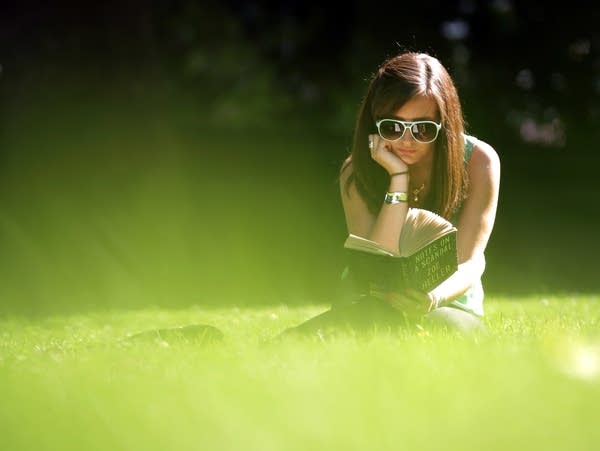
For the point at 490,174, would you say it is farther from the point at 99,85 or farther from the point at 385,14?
the point at 385,14

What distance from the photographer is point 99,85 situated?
12.1 m

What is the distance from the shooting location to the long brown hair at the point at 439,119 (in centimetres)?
431

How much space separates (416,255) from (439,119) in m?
0.70

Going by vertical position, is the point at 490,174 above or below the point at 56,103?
above

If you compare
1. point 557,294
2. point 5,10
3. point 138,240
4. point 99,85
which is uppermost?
point 5,10

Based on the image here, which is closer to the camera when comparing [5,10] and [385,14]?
[5,10]

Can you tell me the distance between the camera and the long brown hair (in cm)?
431

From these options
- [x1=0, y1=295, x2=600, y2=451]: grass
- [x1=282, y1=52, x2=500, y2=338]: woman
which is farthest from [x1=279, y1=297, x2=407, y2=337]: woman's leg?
[x1=0, y1=295, x2=600, y2=451]: grass

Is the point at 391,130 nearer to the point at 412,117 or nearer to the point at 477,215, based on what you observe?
the point at 412,117


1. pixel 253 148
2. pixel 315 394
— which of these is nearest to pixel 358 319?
pixel 315 394

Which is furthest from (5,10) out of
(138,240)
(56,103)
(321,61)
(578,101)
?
(578,101)

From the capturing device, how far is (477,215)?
4586mm

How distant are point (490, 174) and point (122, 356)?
2038 millimetres

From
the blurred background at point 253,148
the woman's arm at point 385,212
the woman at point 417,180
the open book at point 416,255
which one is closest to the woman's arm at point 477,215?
the woman at point 417,180
